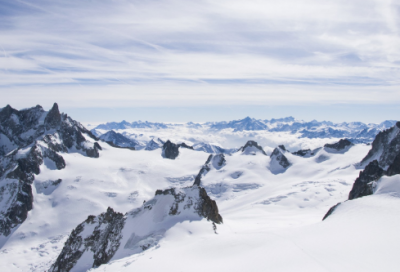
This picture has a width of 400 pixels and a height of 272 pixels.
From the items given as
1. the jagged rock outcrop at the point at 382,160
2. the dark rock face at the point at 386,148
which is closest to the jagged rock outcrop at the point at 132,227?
the jagged rock outcrop at the point at 382,160

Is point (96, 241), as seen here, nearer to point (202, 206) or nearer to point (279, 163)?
point (202, 206)

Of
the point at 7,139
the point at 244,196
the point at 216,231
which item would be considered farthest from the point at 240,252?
the point at 7,139

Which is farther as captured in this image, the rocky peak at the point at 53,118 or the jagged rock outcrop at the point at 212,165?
the rocky peak at the point at 53,118

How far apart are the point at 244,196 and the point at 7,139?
154165 millimetres

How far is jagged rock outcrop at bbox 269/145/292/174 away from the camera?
15150 centimetres

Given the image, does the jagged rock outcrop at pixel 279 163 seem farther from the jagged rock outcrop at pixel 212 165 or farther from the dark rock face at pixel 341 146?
the jagged rock outcrop at pixel 212 165

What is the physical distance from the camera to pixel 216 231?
141ft

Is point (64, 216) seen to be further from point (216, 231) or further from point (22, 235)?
point (216, 231)

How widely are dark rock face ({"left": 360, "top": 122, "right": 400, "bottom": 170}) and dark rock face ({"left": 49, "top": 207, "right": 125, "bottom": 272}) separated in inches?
4053

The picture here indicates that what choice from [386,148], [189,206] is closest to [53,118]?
[189,206]

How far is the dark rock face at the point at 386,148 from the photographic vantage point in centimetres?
10581

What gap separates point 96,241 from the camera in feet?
166

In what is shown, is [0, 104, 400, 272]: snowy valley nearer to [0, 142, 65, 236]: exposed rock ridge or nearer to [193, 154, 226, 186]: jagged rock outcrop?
[0, 142, 65, 236]: exposed rock ridge

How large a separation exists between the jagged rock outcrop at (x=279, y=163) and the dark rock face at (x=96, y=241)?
113 m
